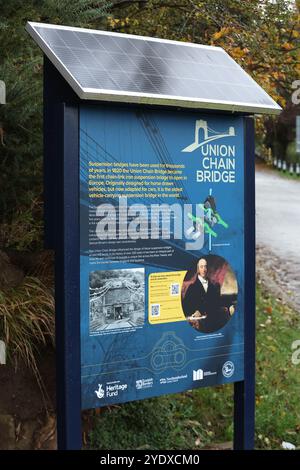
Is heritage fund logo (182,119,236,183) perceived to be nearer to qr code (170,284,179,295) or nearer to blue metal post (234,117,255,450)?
blue metal post (234,117,255,450)

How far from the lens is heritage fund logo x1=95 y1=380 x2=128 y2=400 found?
387 centimetres

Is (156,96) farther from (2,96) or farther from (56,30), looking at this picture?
(2,96)

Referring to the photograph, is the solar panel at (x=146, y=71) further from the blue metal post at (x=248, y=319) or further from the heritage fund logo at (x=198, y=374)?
the heritage fund logo at (x=198, y=374)

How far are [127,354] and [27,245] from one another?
2.32m

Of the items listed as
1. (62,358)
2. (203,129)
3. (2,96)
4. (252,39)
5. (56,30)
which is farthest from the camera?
(252,39)

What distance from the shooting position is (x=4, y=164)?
19.0 ft

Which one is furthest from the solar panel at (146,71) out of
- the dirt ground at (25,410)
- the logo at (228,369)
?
the dirt ground at (25,410)

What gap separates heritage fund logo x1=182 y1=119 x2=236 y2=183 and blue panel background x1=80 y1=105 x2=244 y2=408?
1.3 inches

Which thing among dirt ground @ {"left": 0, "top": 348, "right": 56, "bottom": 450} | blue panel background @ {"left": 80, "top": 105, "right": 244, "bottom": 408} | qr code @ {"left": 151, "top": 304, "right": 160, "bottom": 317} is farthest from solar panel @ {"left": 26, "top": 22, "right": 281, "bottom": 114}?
dirt ground @ {"left": 0, "top": 348, "right": 56, "bottom": 450}

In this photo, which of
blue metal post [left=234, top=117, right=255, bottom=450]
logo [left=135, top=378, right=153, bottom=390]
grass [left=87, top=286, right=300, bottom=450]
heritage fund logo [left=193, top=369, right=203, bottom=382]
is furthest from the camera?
grass [left=87, top=286, right=300, bottom=450]

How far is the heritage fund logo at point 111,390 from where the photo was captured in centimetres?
387
